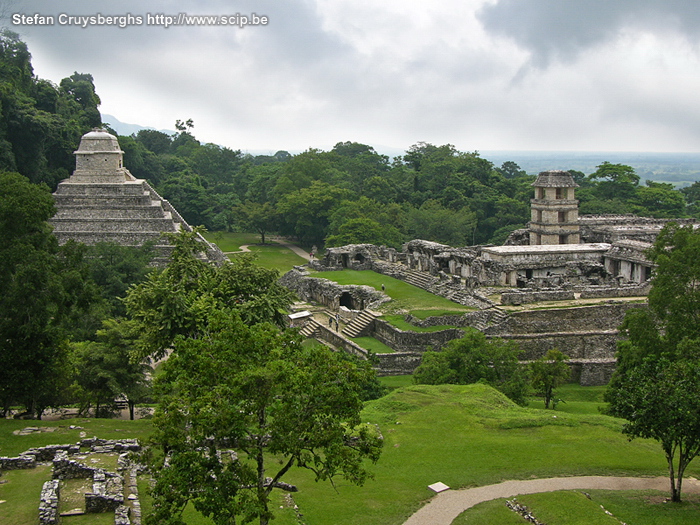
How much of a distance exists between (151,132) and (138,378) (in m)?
90.1

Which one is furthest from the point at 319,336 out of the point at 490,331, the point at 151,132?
the point at 151,132

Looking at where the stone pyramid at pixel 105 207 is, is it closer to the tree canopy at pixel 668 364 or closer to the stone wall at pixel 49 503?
the tree canopy at pixel 668 364

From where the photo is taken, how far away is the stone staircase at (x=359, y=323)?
3466 centimetres

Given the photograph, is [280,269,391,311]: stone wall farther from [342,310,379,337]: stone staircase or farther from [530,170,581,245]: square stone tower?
[530,170,581,245]: square stone tower

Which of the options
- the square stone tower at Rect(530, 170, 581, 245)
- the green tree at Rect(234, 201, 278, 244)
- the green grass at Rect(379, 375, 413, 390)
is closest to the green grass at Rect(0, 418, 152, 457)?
the green grass at Rect(379, 375, 413, 390)

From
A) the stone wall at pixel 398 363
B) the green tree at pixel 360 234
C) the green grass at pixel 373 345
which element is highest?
the green tree at pixel 360 234

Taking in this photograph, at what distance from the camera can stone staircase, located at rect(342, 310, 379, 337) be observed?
1364 inches

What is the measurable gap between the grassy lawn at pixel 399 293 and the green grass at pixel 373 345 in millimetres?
2251

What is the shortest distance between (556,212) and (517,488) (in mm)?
31004

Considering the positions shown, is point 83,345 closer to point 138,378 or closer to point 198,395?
point 138,378

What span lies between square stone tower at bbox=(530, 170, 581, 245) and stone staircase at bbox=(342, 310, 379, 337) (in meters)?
15.3

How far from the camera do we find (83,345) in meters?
26.4

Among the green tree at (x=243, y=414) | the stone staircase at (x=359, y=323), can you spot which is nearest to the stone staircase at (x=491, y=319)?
the stone staircase at (x=359, y=323)

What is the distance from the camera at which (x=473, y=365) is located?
2731 centimetres
